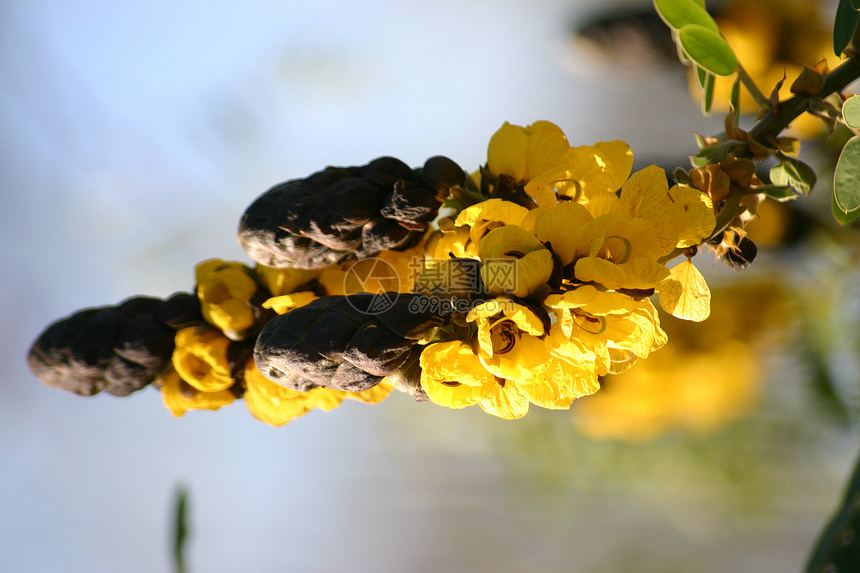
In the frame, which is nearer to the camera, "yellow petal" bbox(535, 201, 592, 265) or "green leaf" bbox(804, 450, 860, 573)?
"yellow petal" bbox(535, 201, 592, 265)

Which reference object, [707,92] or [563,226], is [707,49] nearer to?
[707,92]

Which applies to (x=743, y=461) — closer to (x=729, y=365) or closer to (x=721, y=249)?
(x=729, y=365)

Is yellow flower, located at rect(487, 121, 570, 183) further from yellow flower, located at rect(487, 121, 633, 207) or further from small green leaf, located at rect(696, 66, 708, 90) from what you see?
small green leaf, located at rect(696, 66, 708, 90)

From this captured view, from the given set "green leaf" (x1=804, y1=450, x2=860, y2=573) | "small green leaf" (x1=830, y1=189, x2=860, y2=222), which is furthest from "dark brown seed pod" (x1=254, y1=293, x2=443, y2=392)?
"green leaf" (x1=804, y1=450, x2=860, y2=573)

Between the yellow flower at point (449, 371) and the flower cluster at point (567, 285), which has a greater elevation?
the flower cluster at point (567, 285)

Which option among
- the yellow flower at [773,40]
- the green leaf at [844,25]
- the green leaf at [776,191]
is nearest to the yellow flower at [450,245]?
the green leaf at [776,191]

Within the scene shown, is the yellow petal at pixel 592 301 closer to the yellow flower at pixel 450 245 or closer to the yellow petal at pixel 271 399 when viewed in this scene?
the yellow flower at pixel 450 245
